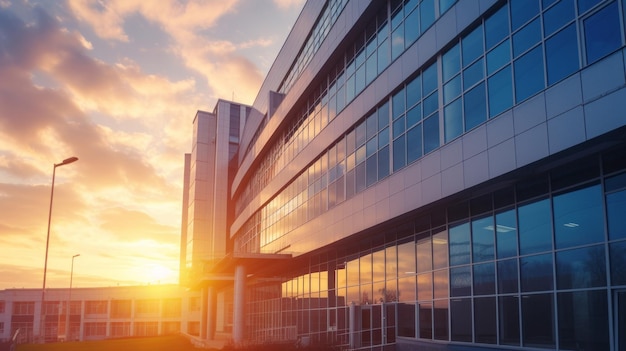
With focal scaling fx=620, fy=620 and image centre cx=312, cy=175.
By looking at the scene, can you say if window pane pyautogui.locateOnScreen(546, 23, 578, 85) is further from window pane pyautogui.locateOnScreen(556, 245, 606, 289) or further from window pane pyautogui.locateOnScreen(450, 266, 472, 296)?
window pane pyautogui.locateOnScreen(450, 266, 472, 296)

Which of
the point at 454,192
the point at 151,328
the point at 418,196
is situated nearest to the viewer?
the point at 454,192

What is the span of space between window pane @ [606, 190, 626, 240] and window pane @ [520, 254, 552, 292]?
2287 mm

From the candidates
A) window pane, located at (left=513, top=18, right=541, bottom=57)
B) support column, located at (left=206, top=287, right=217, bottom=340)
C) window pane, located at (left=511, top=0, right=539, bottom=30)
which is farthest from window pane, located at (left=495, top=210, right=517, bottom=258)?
support column, located at (left=206, top=287, right=217, bottom=340)

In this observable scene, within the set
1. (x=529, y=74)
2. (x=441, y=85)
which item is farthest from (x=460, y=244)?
(x=529, y=74)

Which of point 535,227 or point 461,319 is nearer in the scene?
point 535,227

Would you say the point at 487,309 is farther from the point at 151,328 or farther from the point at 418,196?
the point at 151,328

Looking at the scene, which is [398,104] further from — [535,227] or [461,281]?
[535,227]

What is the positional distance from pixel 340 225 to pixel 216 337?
37675 millimetres

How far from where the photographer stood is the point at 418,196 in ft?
73.8

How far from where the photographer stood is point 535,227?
17.8 m

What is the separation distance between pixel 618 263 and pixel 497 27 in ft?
26.4

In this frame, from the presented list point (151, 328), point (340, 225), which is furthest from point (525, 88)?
point (151, 328)

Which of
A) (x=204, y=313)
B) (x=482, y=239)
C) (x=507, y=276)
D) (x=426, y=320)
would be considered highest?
(x=482, y=239)

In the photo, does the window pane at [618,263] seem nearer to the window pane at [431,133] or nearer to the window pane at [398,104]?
the window pane at [431,133]
